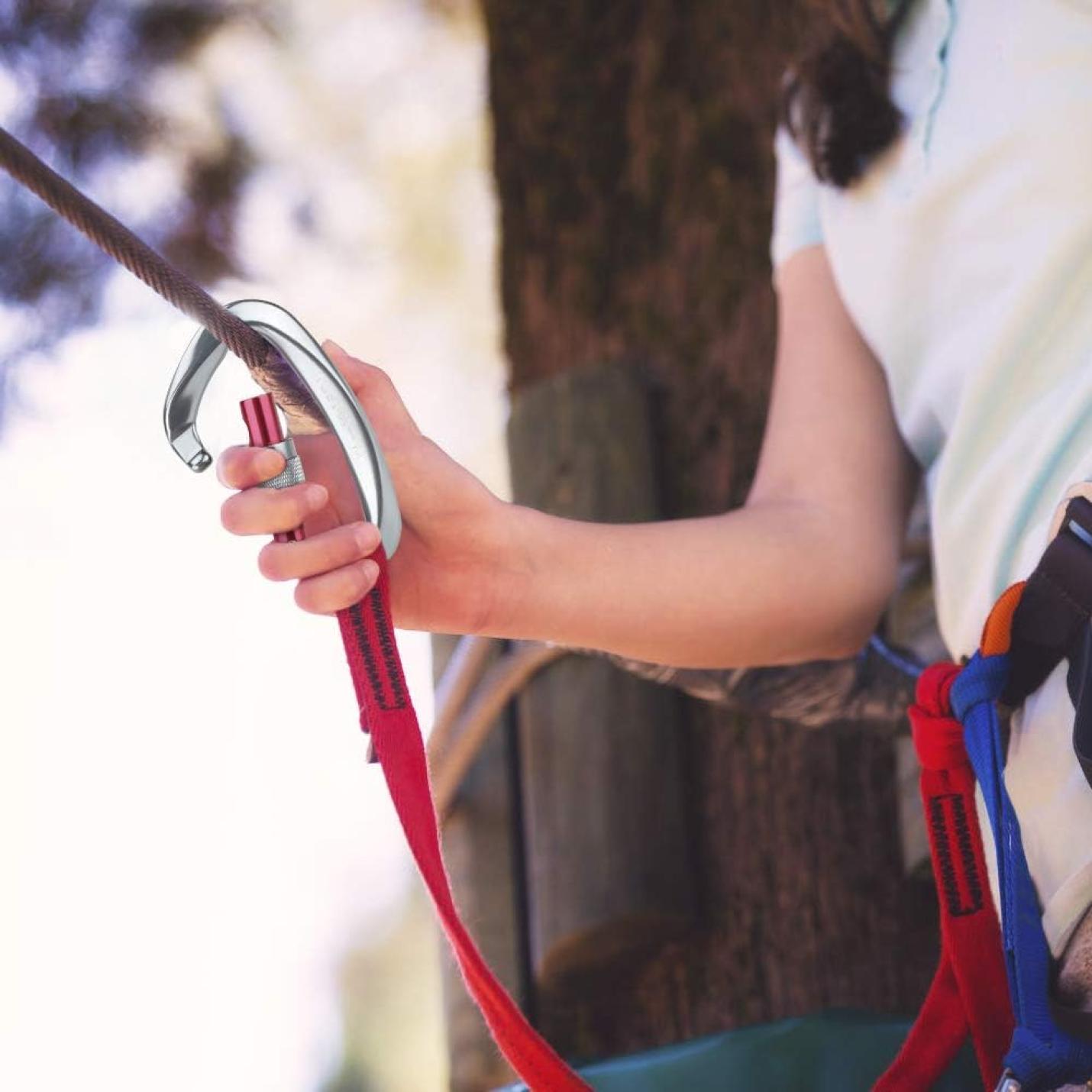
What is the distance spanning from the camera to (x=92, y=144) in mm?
1542

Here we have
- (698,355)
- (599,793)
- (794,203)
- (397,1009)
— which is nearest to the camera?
(794,203)

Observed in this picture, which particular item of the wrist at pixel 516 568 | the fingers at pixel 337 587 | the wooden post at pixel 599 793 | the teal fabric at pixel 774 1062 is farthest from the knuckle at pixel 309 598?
the wooden post at pixel 599 793

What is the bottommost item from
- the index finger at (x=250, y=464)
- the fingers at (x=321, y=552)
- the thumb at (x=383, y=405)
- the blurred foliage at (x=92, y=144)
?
the fingers at (x=321, y=552)

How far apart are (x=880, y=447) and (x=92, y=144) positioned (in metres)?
0.99

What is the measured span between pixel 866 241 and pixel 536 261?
2.49 ft

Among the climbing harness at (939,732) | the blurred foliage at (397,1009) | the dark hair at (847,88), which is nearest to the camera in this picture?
the climbing harness at (939,732)

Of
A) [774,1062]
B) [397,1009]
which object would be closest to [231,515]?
[774,1062]

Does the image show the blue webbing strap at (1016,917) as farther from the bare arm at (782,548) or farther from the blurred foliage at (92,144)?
the blurred foliage at (92,144)

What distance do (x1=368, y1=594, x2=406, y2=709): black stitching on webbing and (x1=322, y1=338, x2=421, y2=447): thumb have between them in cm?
9

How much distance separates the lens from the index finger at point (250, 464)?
2.05 feet

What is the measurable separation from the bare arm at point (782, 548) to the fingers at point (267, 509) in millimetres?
162

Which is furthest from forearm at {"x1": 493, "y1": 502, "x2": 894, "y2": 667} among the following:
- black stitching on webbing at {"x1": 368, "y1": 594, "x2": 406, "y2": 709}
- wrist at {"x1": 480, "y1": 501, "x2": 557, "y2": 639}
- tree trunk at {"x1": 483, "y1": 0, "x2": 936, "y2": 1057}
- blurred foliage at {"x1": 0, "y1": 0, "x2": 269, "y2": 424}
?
blurred foliage at {"x1": 0, "y1": 0, "x2": 269, "y2": 424}

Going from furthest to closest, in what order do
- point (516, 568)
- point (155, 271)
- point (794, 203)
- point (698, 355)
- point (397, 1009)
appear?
point (397, 1009), point (698, 355), point (794, 203), point (516, 568), point (155, 271)

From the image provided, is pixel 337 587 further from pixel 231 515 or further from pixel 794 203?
pixel 794 203
